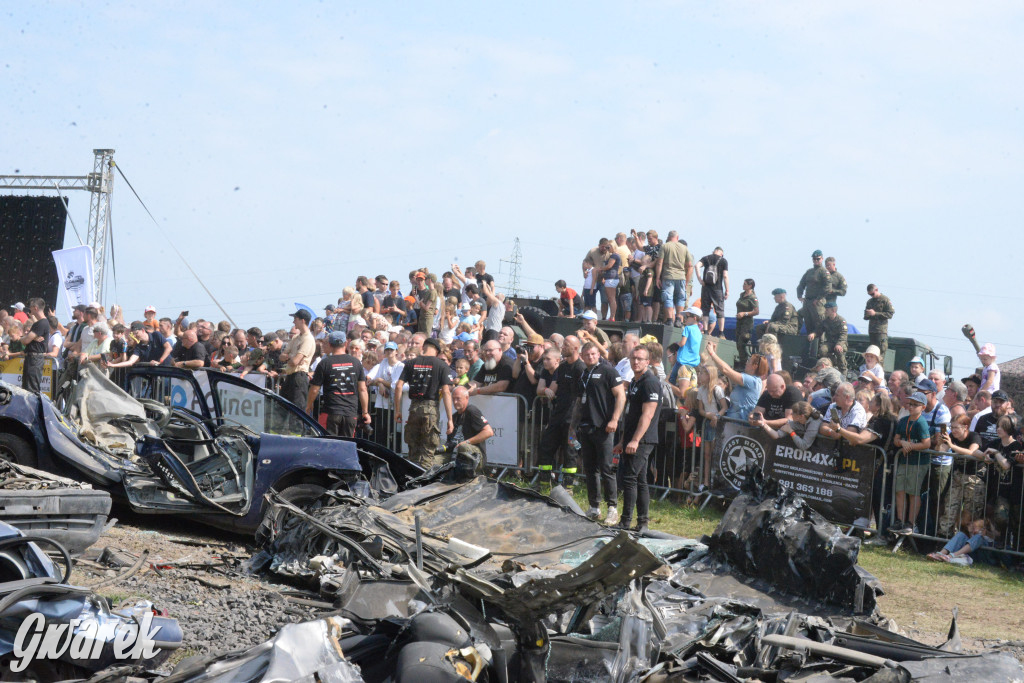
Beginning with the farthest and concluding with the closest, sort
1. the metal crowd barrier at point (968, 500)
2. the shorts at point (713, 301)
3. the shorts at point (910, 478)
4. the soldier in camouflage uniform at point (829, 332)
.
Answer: the shorts at point (713, 301) < the soldier in camouflage uniform at point (829, 332) < the shorts at point (910, 478) < the metal crowd barrier at point (968, 500)

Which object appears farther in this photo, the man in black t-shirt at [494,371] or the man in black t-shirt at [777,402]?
the man in black t-shirt at [494,371]

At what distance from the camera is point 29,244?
2764 centimetres

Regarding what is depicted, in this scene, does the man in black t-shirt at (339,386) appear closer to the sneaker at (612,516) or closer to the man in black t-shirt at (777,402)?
the sneaker at (612,516)

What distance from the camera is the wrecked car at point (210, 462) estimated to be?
27.4 ft

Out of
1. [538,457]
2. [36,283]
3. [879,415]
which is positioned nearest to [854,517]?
[879,415]

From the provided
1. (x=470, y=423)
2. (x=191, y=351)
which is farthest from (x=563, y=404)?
(x=191, y=351)

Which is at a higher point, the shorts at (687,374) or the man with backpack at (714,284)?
the man with backpack at (714,284)

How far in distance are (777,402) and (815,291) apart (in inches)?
207

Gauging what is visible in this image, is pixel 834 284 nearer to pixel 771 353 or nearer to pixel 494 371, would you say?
pixel 771 353

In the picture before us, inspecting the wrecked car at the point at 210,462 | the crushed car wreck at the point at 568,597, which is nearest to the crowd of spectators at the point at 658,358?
the wrecked car at the point at 210,462

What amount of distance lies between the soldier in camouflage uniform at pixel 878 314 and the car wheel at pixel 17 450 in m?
12.3

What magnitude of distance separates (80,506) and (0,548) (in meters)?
2.74

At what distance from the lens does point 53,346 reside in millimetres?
18297

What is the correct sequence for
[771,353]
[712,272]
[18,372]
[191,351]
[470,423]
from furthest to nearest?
1. [18,372]
2. [712,272]
3. [191,351]
4. [771,353]
5. [470,423]
